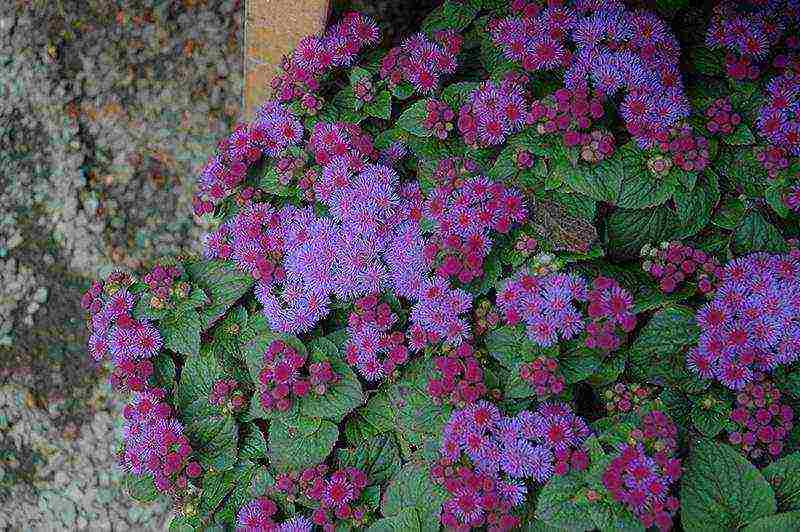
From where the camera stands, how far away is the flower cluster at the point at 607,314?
1.50 m

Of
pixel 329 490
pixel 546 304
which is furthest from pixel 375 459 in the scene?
pixel 546 304

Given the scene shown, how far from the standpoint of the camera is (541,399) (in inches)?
60.1

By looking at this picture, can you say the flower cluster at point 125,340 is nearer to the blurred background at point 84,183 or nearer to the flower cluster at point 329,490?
the flower cluster at point 329,490

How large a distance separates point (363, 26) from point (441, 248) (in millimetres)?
611

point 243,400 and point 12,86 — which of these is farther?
point 12,86

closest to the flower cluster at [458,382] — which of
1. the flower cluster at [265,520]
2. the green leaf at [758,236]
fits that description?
the flower cluster at [265,520]

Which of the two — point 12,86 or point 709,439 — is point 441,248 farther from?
point 12,86

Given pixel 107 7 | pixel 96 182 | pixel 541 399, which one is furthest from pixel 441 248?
pixel 107 7

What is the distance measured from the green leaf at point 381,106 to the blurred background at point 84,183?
0.89m

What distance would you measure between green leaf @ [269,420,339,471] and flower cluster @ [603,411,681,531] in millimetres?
538

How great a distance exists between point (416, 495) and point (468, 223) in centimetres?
52

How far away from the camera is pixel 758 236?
165cm

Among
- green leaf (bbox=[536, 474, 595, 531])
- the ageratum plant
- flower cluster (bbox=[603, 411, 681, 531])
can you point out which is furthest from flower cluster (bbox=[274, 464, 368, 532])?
flower cluster (bbox=[603, 411, 681, 531])

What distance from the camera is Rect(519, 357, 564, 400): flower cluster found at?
149cm
